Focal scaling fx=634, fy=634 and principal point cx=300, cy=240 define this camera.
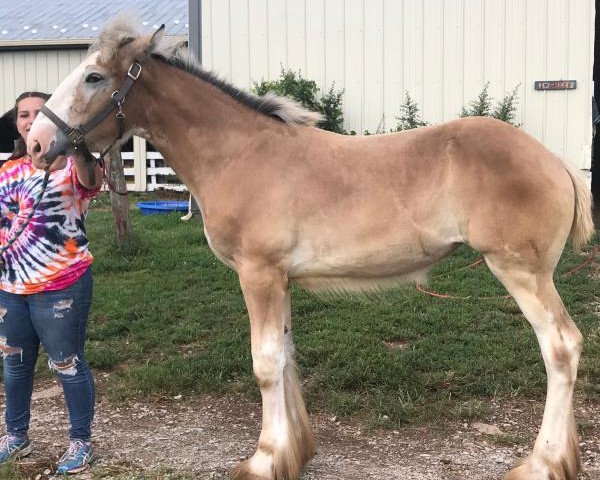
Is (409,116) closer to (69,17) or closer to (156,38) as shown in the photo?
(156,38)

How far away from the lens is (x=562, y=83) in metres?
10.1

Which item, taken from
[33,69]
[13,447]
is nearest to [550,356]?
[13,447]

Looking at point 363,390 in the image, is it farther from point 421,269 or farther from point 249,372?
point 421,269

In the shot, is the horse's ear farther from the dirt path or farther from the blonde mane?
the dirt path

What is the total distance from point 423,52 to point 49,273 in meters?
8.90

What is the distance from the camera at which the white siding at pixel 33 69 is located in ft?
46.3

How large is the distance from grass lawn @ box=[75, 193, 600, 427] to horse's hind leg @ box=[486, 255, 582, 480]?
2.87 ft

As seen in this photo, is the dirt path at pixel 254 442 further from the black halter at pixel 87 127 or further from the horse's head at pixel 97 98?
the horse's head at pixel 97 98

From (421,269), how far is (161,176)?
11.4 meters

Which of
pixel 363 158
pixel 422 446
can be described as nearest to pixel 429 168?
pixel 363 158

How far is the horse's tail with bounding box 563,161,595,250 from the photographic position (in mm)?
3023

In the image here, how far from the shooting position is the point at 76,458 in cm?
327

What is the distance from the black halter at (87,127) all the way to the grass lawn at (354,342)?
Answer: 166 cm

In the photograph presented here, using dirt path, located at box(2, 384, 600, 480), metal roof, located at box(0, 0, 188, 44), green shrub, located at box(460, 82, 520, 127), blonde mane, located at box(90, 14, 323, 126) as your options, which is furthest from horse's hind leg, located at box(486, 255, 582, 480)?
metal roof, located at box(0, 0, 188, 44)
